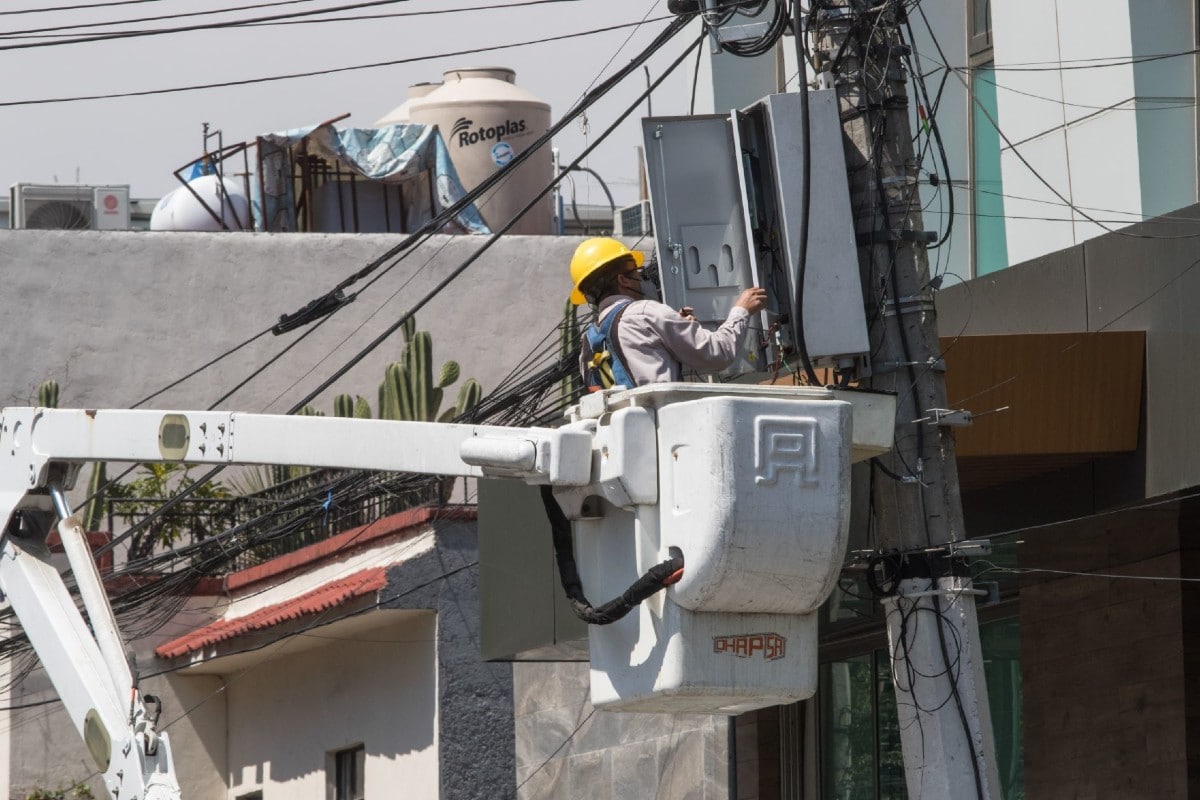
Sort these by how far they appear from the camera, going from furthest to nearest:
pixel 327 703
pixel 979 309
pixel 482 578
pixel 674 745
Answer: pixel 327 703
pixel 674 745
pixel 482 578
pixel 979 309

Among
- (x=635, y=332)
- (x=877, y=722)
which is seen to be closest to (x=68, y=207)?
(x=877, y=722)

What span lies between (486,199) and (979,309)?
19.9 meters

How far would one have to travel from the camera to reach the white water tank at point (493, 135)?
106 feet

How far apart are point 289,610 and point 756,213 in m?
10.2

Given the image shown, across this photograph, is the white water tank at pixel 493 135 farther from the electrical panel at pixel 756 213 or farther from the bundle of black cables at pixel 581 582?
the bundle of black cables at pixel 581 582

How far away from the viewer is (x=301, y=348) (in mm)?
29109

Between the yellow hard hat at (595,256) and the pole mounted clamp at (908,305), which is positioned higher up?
the yellow hard hat at (595,256)

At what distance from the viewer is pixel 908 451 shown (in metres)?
9.07

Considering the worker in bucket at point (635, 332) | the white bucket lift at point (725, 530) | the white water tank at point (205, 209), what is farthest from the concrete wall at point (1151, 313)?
the white water tank at point (205, 209)

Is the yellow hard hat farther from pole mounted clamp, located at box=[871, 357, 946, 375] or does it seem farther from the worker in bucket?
pole mounted clamp, located at box=[871, 357, 946, 375]

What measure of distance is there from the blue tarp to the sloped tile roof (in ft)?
36.1

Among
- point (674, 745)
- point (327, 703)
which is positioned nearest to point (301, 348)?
point (327, 703)

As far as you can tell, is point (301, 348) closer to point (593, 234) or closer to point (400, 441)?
point (593, 234)

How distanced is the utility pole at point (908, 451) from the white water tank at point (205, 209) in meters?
21.5
